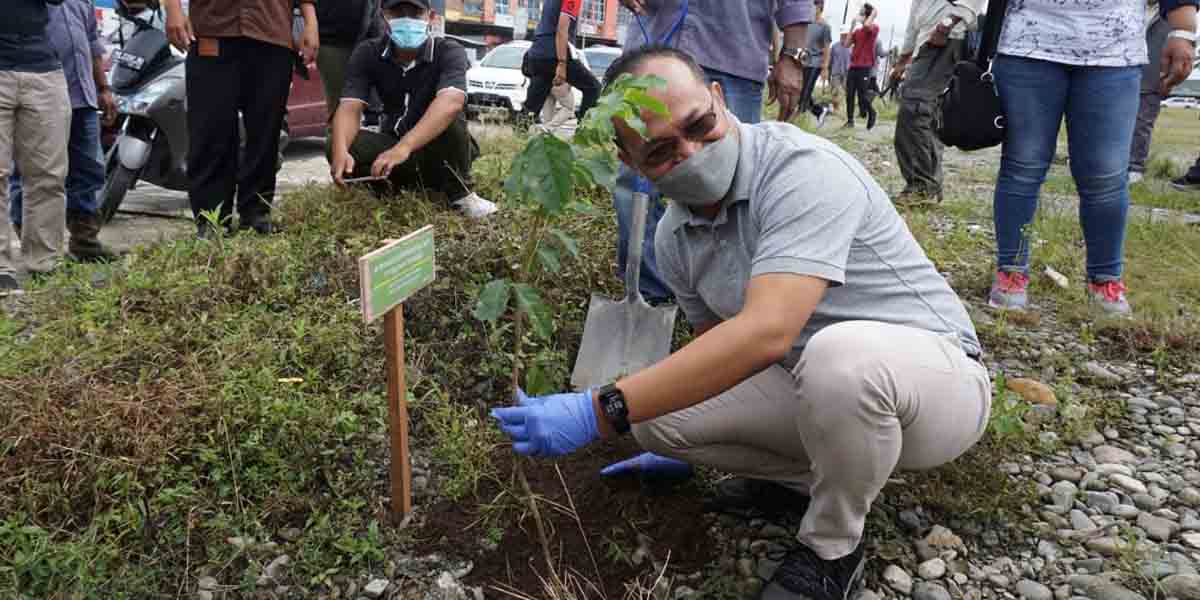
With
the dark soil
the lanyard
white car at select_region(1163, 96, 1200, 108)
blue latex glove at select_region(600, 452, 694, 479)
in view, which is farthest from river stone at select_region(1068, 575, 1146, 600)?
white car at select_region(1163, 96, 1200, 108)

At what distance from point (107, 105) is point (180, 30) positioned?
1196mm

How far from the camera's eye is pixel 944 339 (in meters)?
1.65

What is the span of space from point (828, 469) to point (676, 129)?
0.70m

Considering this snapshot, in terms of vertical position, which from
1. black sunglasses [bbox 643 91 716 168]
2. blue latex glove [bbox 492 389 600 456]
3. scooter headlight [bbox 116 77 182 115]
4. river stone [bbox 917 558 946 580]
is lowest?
river stone [bbox 917 558 946 580]

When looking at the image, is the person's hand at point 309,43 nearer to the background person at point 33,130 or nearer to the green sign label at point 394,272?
the background person at point 33,130

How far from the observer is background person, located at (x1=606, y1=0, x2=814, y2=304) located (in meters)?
2.95

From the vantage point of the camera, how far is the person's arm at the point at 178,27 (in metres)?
3.34

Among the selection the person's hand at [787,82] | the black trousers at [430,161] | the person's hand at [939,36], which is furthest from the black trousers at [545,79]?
the person's hand at [787,82]

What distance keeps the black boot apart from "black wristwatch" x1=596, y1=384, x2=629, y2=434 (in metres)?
3.13

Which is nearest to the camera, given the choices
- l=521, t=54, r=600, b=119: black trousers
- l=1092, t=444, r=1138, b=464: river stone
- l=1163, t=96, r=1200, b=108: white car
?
l=1092, t=444, r=1138, b=464: river stone

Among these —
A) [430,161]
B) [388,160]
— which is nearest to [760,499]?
[388,160]

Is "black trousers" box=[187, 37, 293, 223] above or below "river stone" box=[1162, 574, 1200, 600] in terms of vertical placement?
above

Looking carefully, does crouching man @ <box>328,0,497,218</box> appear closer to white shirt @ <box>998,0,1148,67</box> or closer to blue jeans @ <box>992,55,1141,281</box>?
blue jeans @ <box>992,55,1141,281</box>

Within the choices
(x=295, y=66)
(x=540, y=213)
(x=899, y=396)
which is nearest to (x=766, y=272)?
(x=899, y=396)
